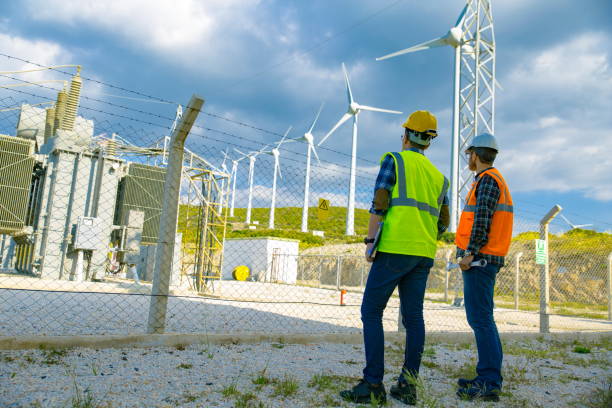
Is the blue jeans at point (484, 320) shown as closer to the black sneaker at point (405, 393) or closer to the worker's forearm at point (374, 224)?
the black sneaker at point (405, 393)

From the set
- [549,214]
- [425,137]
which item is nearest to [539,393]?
[425,137]

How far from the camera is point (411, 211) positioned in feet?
8.48

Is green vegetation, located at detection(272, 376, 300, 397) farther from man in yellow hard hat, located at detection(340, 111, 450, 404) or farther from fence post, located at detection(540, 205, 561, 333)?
fence post, located at detection(540, 205, 561, 333)

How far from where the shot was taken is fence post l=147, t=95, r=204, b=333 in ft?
13.0

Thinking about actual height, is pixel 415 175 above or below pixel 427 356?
above

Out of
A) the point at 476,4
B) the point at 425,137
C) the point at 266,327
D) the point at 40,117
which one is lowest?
the point at 266,327

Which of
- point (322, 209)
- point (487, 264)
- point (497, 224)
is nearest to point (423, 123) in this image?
point (497, 224)

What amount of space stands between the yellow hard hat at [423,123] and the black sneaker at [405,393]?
1581mm

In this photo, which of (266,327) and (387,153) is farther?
(266,327)

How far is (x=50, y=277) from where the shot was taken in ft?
39.8

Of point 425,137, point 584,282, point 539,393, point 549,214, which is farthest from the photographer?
point 584,282

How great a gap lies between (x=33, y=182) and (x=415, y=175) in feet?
48.7

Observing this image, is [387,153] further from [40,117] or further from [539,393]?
[40,117]

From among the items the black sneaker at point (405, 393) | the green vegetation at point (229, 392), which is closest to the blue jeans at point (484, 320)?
the black sneaker at point (405, 393)
